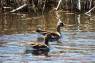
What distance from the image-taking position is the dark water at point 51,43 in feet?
44.9

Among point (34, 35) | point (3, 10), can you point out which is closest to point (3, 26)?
point (34, 35)

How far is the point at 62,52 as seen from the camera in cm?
1461

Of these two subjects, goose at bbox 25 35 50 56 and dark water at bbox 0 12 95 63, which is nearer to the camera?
dark water at bbox 0 12 95 63

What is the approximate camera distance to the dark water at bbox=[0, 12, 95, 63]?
13672 mm

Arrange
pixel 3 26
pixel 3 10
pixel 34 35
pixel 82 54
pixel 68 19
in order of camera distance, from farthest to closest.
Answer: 1. pixel 3 10
2. pixel 68 19
3. pixel 3 26
4. pixel 34 35
5. pixel 82 54

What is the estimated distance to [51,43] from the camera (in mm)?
16719

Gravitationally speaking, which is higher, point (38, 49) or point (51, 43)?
point (38, 49)

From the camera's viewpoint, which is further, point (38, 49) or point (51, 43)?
point (51, 43)

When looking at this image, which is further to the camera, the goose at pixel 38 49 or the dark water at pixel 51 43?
the goose at pixel 38 49

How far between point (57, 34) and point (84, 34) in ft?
3.22

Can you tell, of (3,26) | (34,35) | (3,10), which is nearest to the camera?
(34,35)

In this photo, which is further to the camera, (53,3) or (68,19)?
(53,3)

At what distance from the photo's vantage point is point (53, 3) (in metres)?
27.3

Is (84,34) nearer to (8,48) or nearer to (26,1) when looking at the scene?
(8,48)
